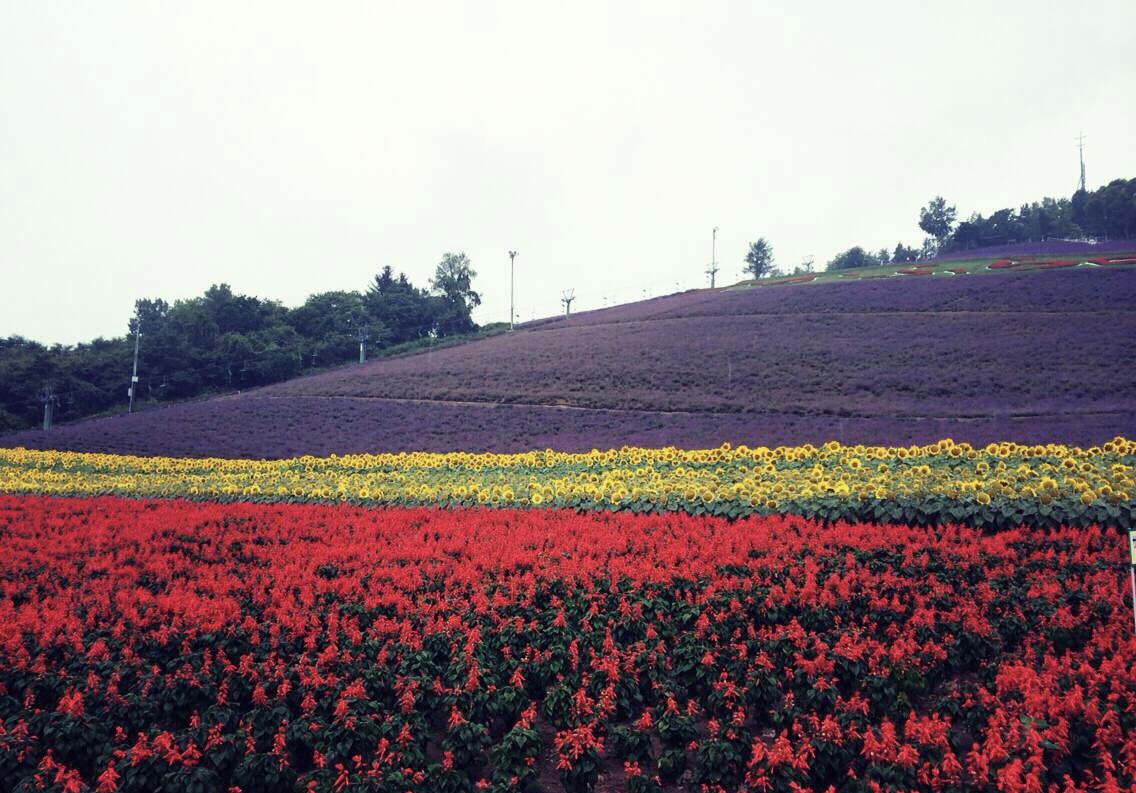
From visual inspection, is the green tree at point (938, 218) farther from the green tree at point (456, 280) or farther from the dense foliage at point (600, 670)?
the dense foliage at point (600, 670)

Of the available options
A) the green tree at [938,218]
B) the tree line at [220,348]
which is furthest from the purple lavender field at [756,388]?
the green tree at [938,218]

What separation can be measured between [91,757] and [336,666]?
199cm

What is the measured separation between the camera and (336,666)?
710cm

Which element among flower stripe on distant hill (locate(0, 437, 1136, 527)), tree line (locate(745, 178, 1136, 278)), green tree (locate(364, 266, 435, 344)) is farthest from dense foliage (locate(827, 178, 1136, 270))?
flower stripe on distant hill (locate(0, 437, 1136, 527))

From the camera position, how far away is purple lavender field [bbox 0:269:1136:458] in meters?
25.9

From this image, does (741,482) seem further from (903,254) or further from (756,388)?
(903,254)

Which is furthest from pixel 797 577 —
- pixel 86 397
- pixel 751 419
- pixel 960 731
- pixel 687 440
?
pixel 86 397

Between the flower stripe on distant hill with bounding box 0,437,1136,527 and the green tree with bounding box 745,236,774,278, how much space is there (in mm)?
109107

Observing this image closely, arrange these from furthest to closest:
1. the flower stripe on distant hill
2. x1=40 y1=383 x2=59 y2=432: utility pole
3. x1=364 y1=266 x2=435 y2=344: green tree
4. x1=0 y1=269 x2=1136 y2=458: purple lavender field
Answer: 1. x1=364 y1=266 x2=435 y2=344: green tree
2. x1=40 y1=383 x2=59 y2=432: utility pole
3. x1=0 y1=269 x2=1136 y2=458: purple lavender field
4. the flower stripe on distant hill

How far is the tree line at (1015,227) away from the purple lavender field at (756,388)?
51720 millimetres

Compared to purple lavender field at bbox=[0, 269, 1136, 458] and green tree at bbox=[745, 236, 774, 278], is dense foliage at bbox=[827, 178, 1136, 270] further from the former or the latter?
purple lavender field at bbox=[0, 269, 1136, 458]

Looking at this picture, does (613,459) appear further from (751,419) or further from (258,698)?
(258,698)

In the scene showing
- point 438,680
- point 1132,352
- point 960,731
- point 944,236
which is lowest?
point 960,731

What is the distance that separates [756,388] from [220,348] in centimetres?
4605
